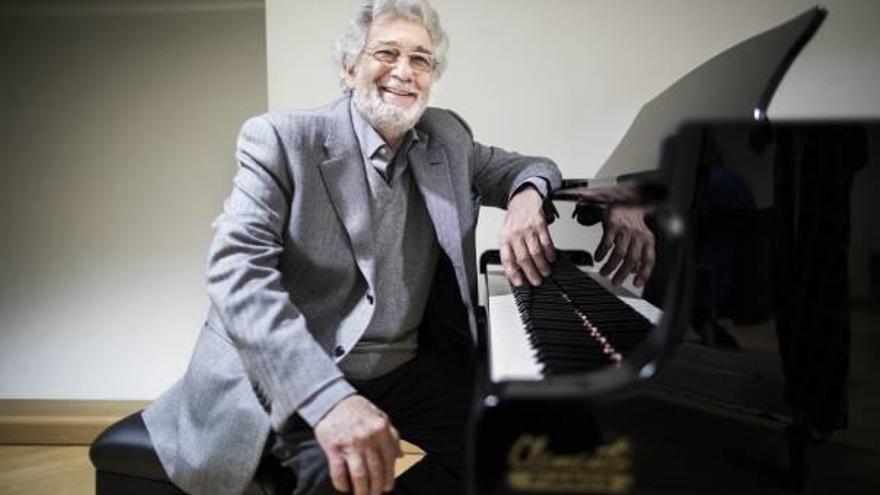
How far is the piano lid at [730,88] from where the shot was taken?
96cm

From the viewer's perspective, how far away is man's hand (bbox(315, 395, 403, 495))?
892 mm

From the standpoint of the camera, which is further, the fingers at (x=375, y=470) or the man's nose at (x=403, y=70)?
the man's nose at (x=403, y=70)

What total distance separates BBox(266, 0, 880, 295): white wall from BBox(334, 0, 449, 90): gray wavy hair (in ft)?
2.30

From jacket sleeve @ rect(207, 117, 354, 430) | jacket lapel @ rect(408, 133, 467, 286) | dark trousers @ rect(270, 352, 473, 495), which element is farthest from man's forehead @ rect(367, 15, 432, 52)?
dark trousers @ rect(270, 352, 473, 495)

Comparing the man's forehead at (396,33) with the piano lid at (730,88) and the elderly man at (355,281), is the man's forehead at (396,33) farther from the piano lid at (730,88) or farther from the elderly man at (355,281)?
the piano lid at (730,88)

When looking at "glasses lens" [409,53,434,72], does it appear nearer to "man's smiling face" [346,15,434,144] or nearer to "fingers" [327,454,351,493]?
"man's smiling face" [346,15,434,144]

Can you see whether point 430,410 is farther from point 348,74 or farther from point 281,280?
point 348,74

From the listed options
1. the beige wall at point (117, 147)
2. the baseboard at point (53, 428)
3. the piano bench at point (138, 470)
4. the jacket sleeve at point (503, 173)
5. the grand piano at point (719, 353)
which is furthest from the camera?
the beige wall at point (117, 147)

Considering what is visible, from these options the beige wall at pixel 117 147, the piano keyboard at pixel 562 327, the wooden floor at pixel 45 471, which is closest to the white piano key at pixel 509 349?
the piano keyboard at pixel 562 327

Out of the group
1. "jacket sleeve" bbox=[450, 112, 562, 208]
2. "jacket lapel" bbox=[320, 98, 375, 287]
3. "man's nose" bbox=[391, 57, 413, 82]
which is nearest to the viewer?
"jacket lapel" bbox=[320, 98, 375, 287]

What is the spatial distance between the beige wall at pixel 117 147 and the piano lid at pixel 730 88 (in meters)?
1.65

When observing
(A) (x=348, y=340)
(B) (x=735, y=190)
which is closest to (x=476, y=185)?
(A) (x=348, y=340)

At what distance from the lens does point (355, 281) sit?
4.10 feet

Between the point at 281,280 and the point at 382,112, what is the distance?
16.0 inches
